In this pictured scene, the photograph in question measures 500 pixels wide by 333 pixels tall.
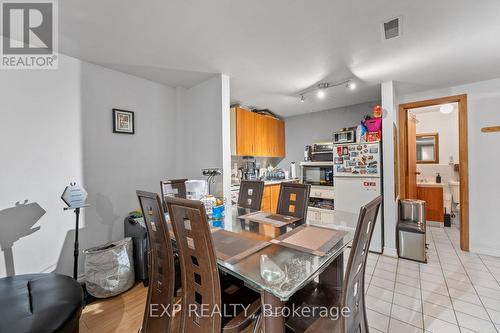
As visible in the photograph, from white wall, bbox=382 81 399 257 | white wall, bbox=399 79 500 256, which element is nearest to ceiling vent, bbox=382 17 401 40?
white wall, bbox=382 81 399 257

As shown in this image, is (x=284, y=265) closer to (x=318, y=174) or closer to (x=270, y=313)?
Result: (x=270, y=313)

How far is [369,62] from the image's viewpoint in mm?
2396

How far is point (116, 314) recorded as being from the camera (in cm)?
189

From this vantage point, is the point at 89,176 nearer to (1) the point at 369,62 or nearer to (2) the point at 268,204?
(2) the point at 268,204

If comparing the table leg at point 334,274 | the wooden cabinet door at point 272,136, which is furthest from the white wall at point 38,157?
the wooden cabinet door at point 272,136

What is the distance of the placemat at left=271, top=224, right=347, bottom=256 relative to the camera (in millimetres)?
1268

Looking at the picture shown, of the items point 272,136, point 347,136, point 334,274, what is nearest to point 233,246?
point 334,274

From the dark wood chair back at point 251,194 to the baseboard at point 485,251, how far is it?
3226 mm

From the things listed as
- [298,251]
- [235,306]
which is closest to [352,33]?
[298,251]

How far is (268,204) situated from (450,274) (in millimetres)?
2540

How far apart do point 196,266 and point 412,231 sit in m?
3.02

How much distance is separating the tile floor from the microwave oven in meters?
1.47

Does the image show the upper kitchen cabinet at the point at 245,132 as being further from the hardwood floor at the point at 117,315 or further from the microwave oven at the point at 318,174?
the hardwood floor at the point at 117,315

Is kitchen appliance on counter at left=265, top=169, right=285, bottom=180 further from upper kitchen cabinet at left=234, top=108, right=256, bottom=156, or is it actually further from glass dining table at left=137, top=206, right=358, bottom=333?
glass dining table at left=137, top=206, right=358, bottom=333
